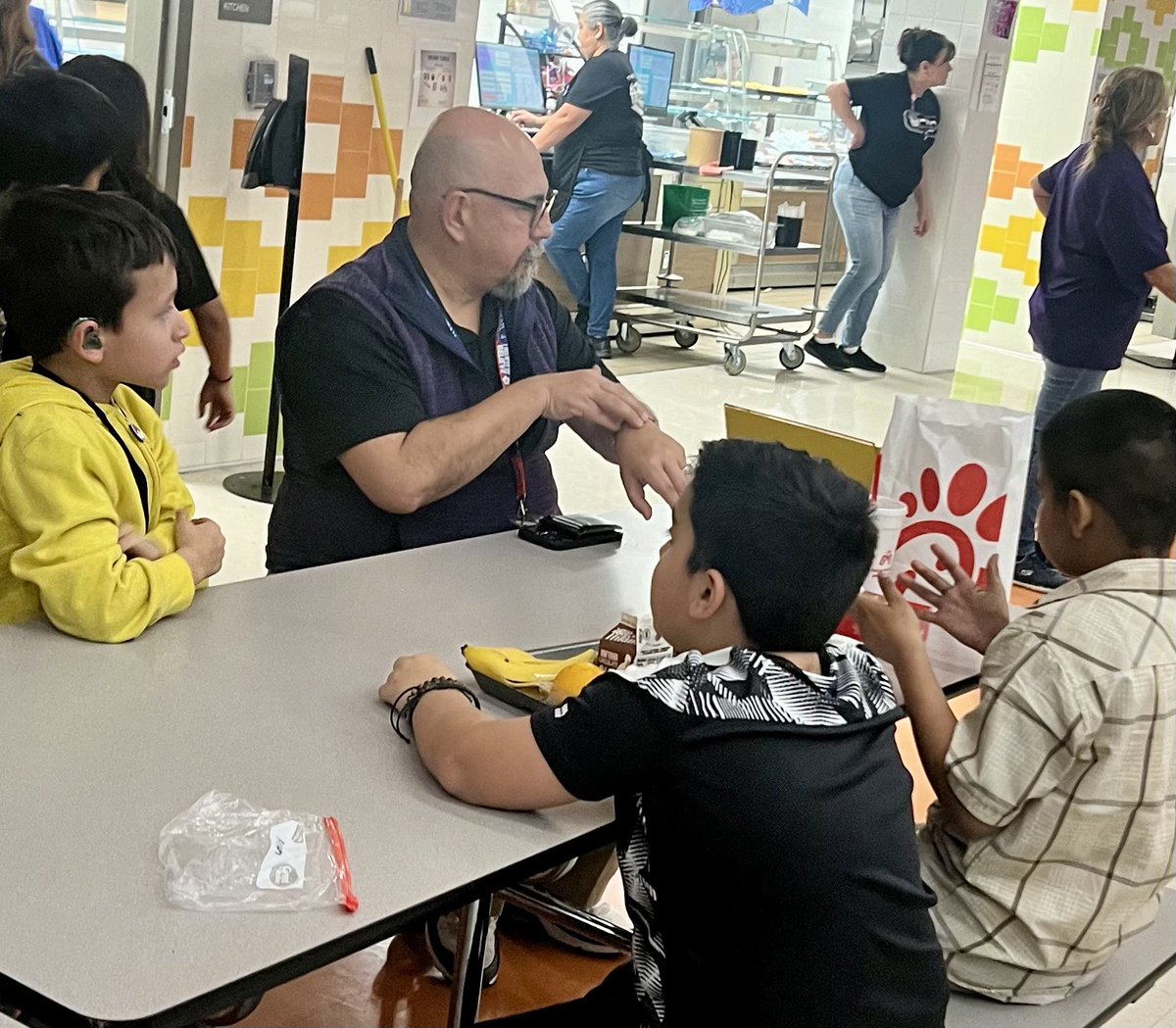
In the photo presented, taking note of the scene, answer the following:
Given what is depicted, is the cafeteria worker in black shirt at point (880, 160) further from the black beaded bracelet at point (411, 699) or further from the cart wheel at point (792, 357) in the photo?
the black beaded bracelet at point (411, 699)

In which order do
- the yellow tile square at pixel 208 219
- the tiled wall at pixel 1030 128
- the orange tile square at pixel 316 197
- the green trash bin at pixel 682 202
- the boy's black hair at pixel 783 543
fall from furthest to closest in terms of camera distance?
the tiled wall at pixel 1030 128, the green trash bin at pixel 682 202, the orange tile square at pixel 316 197, the yellow tile square at pixel 208 219, the boy's black hair at pixel 783 543

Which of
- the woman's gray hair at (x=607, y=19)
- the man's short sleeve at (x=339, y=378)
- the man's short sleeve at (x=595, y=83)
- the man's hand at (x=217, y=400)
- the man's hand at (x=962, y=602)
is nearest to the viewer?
the man's hand at (x=962, y=602)

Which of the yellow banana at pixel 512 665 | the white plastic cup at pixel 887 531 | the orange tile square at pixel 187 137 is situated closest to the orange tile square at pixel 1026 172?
the orange tile square at pixel 187 137

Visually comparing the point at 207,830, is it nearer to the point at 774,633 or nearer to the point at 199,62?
the point at 774,633

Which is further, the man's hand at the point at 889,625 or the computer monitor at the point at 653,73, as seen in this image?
the computer monitor at the point at 653,73

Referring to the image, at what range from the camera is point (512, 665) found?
1697 mm

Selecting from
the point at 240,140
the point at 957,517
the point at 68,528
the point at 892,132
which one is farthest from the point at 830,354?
the point at 68,528

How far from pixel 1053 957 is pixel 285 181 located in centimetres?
358

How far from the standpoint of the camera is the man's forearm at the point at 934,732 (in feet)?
5.49

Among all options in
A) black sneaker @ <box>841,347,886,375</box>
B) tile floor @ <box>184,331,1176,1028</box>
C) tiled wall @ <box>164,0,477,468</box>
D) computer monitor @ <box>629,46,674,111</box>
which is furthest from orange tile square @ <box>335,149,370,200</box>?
black sneaker @ <box>841,347,886,375</box>

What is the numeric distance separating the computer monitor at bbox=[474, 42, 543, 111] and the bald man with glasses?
5170mm

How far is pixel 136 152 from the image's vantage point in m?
2.98

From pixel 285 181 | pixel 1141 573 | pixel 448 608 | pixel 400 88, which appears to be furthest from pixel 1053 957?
pixel 400 88

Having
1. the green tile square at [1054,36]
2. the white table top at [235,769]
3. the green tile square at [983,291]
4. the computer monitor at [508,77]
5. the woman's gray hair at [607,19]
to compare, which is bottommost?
the green tile square at [983,291]
